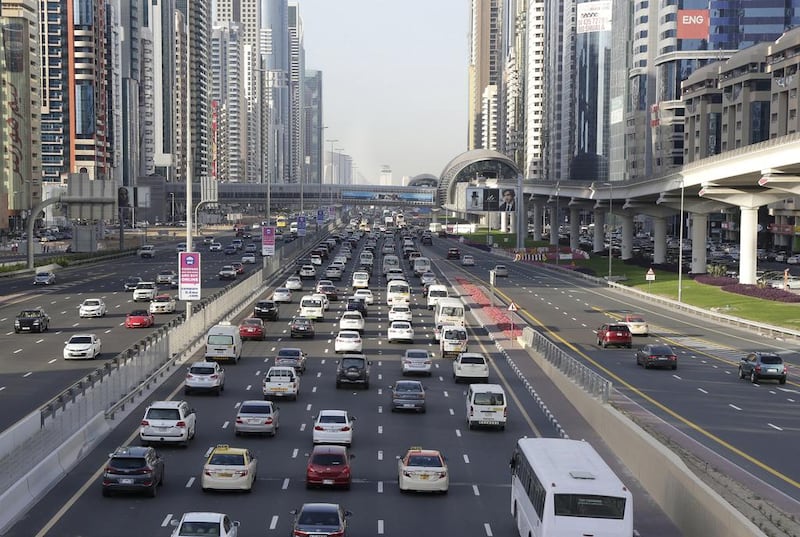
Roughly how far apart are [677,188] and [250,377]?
228ft

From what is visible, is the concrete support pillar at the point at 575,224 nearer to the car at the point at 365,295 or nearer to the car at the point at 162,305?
the car at the point at 365,295

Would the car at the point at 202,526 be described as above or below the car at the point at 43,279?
above

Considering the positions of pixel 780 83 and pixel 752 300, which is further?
pixel 780 83

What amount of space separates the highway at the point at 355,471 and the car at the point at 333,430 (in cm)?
51

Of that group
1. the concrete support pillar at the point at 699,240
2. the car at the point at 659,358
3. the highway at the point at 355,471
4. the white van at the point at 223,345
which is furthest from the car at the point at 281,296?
the concrete support pillar at the point at 699,240

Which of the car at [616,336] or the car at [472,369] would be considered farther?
the car at [616,336]

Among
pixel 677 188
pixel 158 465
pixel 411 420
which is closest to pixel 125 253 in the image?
pixel 677 188

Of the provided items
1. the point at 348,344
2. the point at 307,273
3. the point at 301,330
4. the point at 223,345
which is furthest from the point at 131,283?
the point at 223,345

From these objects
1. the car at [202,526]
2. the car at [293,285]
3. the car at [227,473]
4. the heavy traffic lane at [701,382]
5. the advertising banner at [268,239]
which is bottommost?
the heavy traffic lane at [701,382]

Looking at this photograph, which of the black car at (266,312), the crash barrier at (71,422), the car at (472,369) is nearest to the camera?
the crash barrier at (71,422)

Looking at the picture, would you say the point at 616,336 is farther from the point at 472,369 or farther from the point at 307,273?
the point at 307,273

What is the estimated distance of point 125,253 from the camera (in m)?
143

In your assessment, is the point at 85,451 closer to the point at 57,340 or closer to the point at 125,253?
the point at 57,340

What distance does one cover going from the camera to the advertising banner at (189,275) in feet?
174
